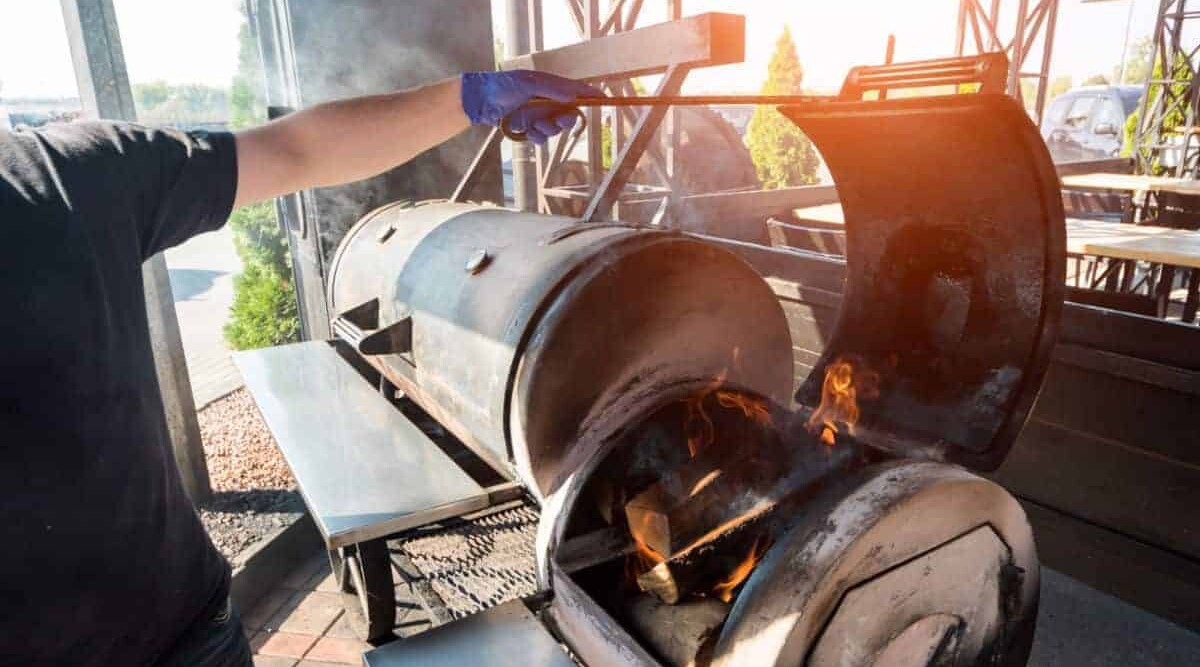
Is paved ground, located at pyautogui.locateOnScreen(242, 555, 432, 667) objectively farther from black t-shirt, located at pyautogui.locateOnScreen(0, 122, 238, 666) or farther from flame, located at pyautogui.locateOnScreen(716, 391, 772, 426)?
flame, located at pyautogui.locateOnScreen(716, 391, 772, 426)

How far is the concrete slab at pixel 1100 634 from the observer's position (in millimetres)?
2689

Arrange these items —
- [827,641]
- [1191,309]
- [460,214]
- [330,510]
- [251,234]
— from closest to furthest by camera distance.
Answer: [827,641] → [330,510] → [460,214] → [1191,309] → [251,234]

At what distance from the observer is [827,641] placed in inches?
55.0

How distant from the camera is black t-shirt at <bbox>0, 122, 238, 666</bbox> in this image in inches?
53.6

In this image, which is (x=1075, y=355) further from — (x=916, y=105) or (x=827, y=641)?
(x=827, y=641)

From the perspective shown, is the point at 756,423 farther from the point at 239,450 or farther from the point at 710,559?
the point at 239,450

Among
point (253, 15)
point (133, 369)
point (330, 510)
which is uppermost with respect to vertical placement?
point (253, 15)

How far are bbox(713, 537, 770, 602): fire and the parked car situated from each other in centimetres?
1691

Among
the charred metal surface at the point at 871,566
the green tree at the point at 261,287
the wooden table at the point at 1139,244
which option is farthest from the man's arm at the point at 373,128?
the wooden table at the point at 1139,244

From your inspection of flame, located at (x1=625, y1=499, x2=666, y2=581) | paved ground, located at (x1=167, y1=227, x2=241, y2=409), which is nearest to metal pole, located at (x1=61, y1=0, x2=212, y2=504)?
paved ground, located at (x1=167, y1=227, x2=241, y2=409)

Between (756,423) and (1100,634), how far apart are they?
6.61ft

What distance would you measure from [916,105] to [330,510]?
1936 mm

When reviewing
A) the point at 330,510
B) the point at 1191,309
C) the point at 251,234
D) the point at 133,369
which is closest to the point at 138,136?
the point at 133,369

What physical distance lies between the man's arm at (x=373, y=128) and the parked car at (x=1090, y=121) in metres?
16.7
